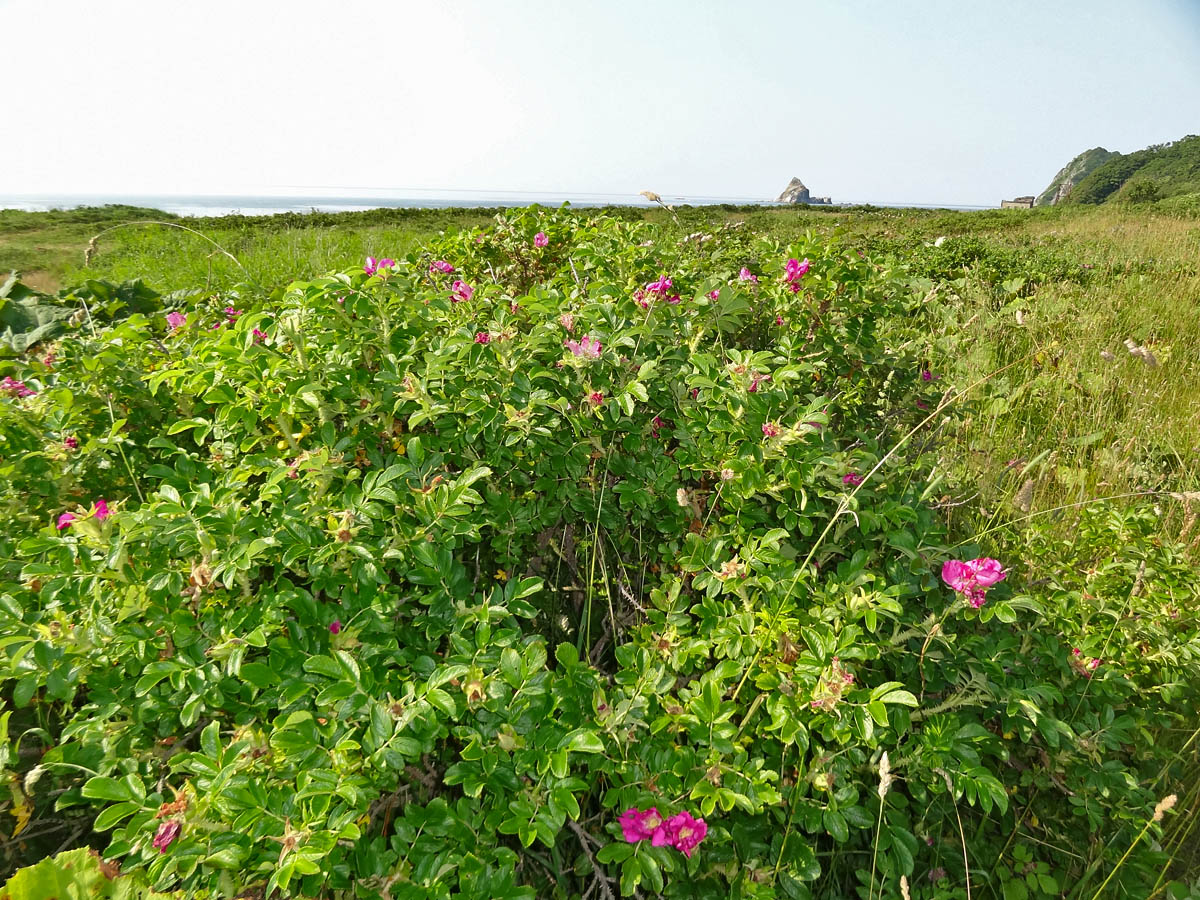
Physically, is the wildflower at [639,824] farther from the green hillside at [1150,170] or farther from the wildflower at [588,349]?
the green hillside at [1150,170]

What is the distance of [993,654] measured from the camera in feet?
4.75

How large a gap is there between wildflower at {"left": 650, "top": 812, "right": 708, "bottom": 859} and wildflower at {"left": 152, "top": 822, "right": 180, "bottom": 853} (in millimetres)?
782

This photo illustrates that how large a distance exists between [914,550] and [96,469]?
212cm

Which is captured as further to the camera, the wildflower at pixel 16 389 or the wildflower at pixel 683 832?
the wildflower at pixel 16 389

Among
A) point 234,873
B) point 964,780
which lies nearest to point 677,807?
point 964,780

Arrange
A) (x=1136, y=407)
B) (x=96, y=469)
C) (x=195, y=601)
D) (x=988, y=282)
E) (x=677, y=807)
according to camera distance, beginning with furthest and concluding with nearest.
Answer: (x=988, y=282) < (x=1136, y=407) < (x=96, y=469) < (x=195, y=601) < (x=677, y=807)

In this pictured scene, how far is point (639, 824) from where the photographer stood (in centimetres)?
113

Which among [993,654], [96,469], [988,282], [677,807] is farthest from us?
[988,282]

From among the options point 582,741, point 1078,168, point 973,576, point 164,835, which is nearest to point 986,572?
point 973,576

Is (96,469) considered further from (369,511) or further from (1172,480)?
(1172,480)

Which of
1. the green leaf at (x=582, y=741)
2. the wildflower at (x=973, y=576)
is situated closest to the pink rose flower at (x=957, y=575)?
the wildflower at (x=973, y=576)

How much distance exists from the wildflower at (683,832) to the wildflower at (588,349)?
40.6 inches

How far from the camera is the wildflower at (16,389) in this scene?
1778mm

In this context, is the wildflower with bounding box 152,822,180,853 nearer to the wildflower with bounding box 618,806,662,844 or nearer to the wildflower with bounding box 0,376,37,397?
the wildflower with bounding box 618,806,662,844
